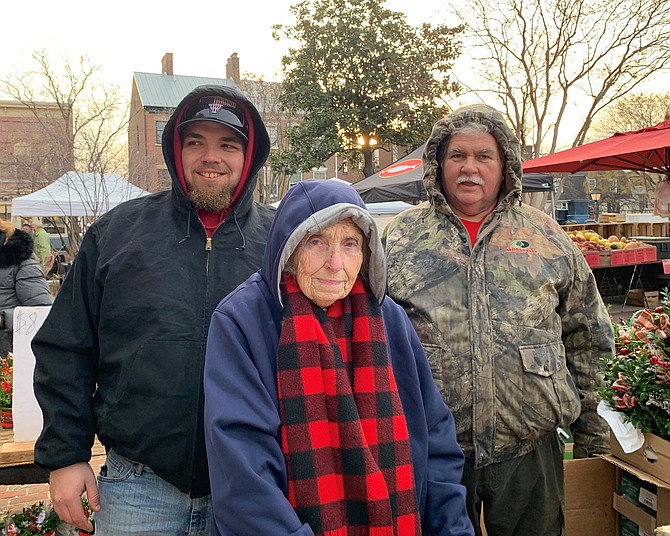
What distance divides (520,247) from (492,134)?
483 millimetres

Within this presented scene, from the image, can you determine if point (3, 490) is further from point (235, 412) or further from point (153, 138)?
point (153, 138)

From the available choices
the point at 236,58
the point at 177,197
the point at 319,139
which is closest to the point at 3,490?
the point at 177,197

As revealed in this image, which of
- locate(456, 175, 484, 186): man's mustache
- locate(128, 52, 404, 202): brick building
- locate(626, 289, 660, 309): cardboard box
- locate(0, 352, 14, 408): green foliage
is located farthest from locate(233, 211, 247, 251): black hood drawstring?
locate(128, 52, 404, 202): brick building

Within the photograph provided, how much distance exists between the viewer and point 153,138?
39594mm

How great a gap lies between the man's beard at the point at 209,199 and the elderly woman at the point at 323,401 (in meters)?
0.51

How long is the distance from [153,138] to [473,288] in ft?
132

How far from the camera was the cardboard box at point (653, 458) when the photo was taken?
233 cm

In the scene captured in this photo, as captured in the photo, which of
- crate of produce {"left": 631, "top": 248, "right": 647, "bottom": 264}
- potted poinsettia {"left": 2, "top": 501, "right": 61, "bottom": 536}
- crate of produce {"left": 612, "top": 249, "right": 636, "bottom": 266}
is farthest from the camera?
crate of produce {"left": 631, "top": 248, "right": 647, "bottom": 264}

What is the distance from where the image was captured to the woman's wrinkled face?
166cm

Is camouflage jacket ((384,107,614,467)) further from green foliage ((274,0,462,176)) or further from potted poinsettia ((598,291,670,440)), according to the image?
green foliage ((274,0,462,176))

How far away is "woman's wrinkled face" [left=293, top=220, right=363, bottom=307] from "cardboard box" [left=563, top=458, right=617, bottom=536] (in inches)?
62.9

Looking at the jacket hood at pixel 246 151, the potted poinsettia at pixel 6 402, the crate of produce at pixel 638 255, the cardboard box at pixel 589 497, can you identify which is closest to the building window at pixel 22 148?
the crate of produce at pixel 638 255

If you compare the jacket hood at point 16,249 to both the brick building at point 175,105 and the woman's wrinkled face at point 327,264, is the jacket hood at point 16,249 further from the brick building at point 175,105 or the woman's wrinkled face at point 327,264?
the brick building at point 175,105

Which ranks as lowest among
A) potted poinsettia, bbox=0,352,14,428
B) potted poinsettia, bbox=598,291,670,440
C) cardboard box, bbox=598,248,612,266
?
potted poinsettia, bbox=0,352,14,428
